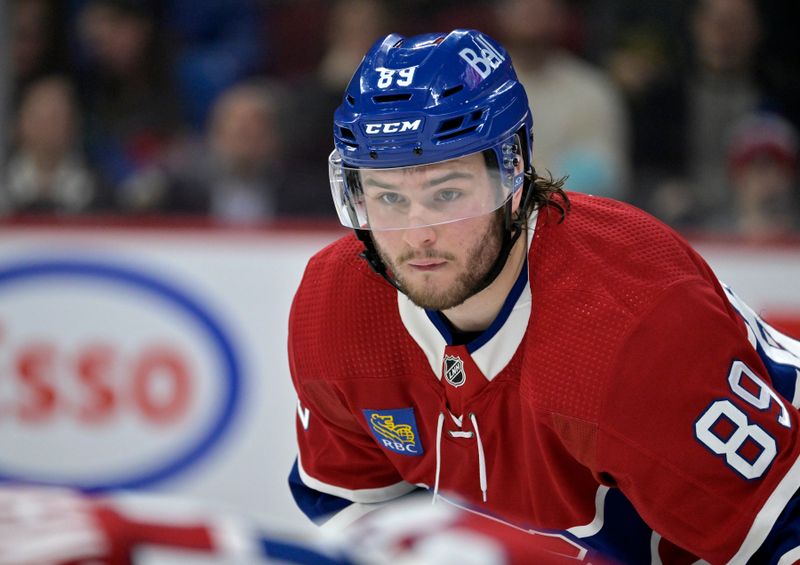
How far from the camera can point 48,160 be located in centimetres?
403

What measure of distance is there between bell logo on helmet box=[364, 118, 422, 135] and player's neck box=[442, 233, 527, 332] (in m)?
0.26

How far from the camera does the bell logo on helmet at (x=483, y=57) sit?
1890 mm

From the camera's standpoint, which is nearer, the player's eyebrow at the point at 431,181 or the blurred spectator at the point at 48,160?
the player's eyebrow at the point at 431,181

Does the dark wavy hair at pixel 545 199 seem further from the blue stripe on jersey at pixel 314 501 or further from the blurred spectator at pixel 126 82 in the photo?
the blurred spectator at pixel 126 82

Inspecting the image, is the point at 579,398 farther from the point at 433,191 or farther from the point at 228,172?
the point at 228,172

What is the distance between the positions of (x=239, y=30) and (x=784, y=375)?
291 cm

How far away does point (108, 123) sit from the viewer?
4180 mm

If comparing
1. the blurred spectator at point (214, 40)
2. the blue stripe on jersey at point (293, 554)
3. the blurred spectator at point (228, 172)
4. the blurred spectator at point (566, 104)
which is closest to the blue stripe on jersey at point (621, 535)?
the blue stripe on jersey at point (293, 554)

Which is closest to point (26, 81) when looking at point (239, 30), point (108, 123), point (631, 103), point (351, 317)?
point (108, 123)

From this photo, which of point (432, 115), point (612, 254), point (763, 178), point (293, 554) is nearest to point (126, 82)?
point (763, 178)

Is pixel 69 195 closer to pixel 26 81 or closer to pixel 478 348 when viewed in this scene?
pixel 26 81

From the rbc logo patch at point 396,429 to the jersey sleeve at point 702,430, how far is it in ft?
1.33

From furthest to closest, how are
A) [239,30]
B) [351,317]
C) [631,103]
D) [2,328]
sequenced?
[239,30], [631,103], [2,328], [351,317]

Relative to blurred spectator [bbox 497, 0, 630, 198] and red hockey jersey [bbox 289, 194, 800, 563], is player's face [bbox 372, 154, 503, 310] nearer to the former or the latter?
red hockey jersey [bbox 289, 194, 800, 563]
